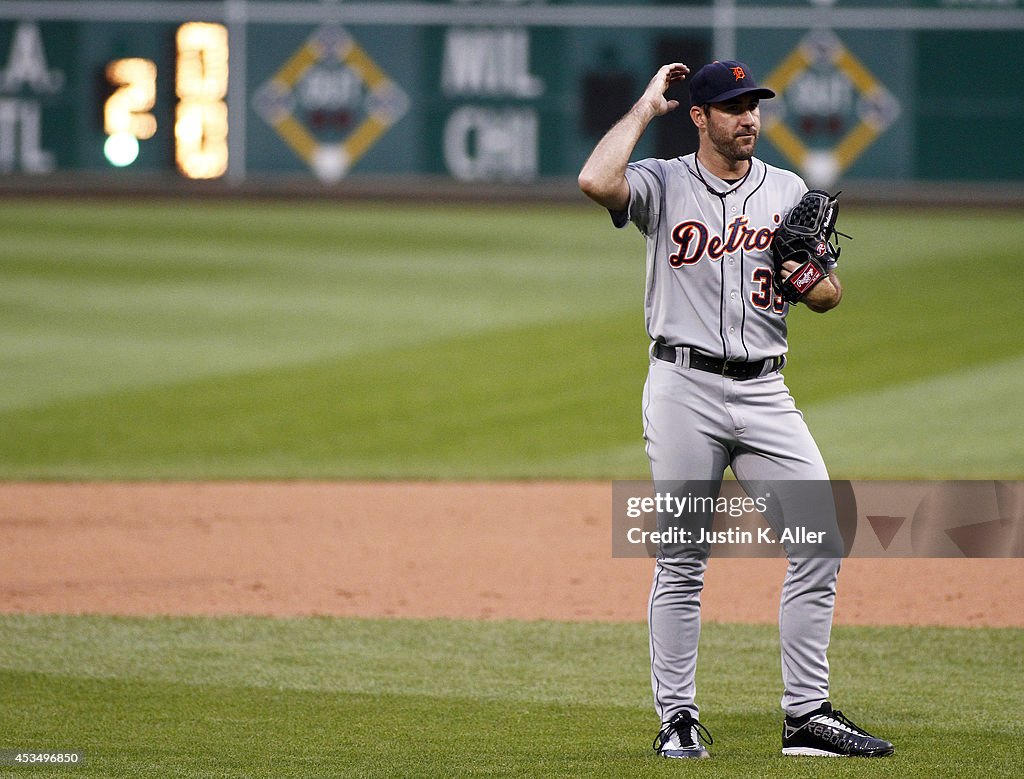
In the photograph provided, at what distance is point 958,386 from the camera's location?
1192 centimetres

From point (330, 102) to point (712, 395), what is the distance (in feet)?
66.9

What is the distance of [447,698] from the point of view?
4.93 m

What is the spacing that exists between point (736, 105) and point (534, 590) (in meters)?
3.14

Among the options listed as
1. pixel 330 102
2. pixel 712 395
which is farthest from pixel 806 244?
pixel 330 102

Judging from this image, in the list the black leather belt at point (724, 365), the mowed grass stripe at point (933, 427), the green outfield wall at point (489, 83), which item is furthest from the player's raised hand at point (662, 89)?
the green outfield wall at point (489, 83)

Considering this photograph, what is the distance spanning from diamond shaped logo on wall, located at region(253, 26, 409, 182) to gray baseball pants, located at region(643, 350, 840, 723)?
20026 millimetres

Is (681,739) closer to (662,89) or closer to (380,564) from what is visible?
(662,89)

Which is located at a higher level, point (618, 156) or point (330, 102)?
point (330, 102)

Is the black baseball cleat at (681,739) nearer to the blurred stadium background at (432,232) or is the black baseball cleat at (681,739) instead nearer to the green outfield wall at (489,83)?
the blurred stadium background at (432,232)

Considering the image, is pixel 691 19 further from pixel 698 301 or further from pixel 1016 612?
pixel 698 301

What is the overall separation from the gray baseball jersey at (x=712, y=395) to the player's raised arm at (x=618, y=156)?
0.08 m

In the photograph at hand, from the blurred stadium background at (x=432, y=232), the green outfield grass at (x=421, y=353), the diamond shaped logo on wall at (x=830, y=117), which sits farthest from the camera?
the diamond shaped logo on wall at (x=830, y=117)

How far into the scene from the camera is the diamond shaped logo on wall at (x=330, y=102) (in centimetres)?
2372

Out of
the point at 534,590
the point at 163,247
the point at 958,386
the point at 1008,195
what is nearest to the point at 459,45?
the point at 163,247
